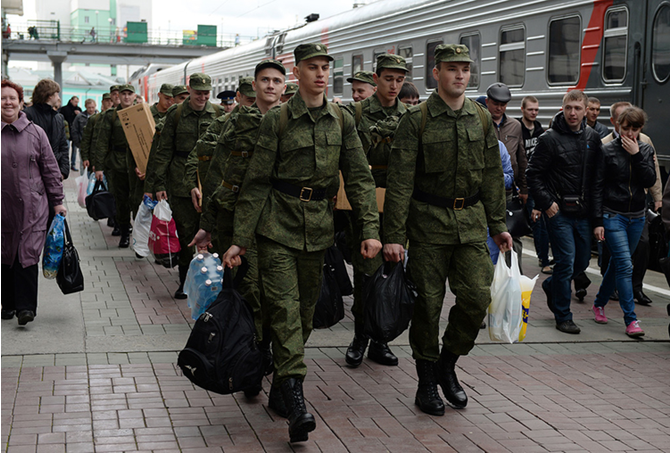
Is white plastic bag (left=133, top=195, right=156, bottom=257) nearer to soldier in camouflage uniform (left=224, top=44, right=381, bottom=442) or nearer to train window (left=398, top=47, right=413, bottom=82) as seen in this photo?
soldier in camouflage uniform (left=224, top=44, right=381, bottom=442)

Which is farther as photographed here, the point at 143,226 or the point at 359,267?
the point at 143,226

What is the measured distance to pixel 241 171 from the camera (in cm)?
511

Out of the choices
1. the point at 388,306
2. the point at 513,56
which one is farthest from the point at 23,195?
the point at 513,56

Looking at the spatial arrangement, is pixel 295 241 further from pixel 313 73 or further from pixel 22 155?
pixel 22 155

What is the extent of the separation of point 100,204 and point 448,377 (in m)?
7.73

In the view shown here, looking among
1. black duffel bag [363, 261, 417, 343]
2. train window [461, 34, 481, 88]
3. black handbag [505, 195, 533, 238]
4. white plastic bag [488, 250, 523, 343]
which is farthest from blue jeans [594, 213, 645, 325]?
train window [461, 34, 481, 88]

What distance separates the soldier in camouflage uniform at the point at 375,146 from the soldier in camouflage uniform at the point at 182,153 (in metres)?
2.15

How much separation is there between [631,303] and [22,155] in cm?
501

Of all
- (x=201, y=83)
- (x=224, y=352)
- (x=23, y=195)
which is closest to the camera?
(x=224, y=352)

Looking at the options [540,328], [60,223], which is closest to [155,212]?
[60,223]

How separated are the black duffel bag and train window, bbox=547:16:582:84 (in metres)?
6.53

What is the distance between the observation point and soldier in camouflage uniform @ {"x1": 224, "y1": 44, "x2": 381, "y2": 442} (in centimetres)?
475

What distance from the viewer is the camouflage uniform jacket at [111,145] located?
11.8 meters

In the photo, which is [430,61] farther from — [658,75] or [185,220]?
[185,220]
